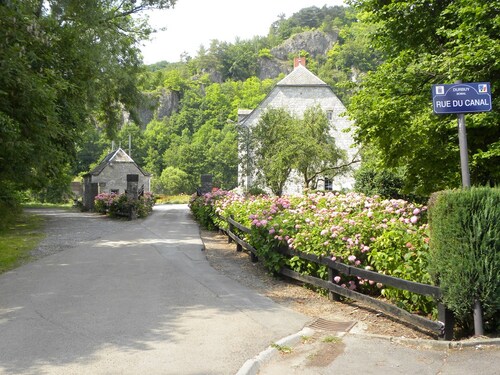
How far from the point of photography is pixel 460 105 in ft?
17.9

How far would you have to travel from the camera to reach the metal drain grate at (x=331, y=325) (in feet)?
19.3

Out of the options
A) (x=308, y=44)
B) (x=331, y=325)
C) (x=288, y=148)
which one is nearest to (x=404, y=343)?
(x=331, y=325)

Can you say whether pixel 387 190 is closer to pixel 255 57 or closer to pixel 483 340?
pixel 483 340

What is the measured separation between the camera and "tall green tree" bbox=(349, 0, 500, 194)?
1060 cm

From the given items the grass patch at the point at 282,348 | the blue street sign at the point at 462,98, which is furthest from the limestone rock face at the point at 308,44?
the grass patch at the point at 282,348

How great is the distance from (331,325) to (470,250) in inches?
80.0

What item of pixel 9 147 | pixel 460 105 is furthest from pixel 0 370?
pixel 9 147

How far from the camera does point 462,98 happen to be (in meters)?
5.47

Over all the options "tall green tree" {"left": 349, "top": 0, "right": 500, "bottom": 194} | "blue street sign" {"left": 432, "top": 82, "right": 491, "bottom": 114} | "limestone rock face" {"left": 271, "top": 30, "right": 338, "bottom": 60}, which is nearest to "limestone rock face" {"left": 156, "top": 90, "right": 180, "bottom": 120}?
"limestone rock face" {"left": 271, "top": 30, "right": 338, "bottom": 60}

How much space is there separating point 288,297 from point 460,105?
400 cm

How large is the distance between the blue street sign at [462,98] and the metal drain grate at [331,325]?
278 cm

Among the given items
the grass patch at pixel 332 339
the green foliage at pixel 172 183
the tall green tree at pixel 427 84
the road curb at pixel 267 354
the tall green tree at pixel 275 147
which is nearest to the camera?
the road curb at pixel 267 354

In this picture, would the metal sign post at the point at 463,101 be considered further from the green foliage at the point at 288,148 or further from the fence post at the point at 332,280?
the green foliage at the point at 288,148

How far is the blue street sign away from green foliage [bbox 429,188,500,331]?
1.04 m
